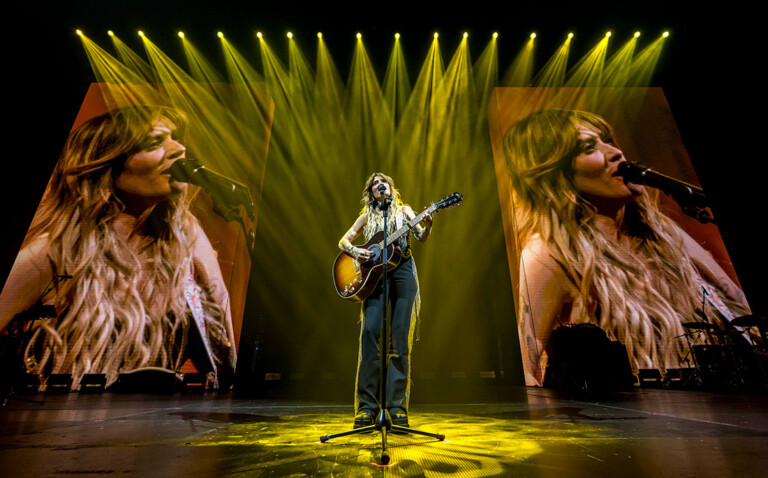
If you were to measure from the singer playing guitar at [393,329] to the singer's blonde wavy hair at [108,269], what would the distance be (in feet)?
13.9

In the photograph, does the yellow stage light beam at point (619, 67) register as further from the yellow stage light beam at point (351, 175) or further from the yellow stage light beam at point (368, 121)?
the yellow stage light beam at point (368, 121)

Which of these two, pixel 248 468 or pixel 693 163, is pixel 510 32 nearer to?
pixel 693 163

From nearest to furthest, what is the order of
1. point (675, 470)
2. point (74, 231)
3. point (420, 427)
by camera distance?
point (675, 470) < point (420, 427) < point (74, 231)

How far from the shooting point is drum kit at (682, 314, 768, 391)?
16.1 feet

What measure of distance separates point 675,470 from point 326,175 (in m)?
6.94

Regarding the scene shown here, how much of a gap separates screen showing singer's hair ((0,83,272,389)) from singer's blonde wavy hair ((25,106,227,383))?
1cm

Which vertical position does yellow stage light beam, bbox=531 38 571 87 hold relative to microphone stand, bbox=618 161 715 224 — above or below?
above

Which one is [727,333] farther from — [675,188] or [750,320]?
[675,188]

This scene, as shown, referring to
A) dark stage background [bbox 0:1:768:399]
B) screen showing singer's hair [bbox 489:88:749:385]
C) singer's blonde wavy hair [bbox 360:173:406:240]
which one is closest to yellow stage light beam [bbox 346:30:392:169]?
dark stage background [bbox 0:1:768:399]

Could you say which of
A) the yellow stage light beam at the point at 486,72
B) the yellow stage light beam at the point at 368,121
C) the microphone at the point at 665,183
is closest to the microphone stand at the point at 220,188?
the yellow stage light beam at the point at 368,121

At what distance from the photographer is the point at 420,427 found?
204cm

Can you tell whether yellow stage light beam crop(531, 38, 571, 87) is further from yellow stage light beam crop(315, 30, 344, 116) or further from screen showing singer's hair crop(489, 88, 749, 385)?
yellow stage light beam crop(315, 30, 344, 116)

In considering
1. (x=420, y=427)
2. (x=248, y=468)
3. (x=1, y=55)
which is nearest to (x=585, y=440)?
(x=420, y=427)

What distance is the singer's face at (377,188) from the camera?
2.12 m
